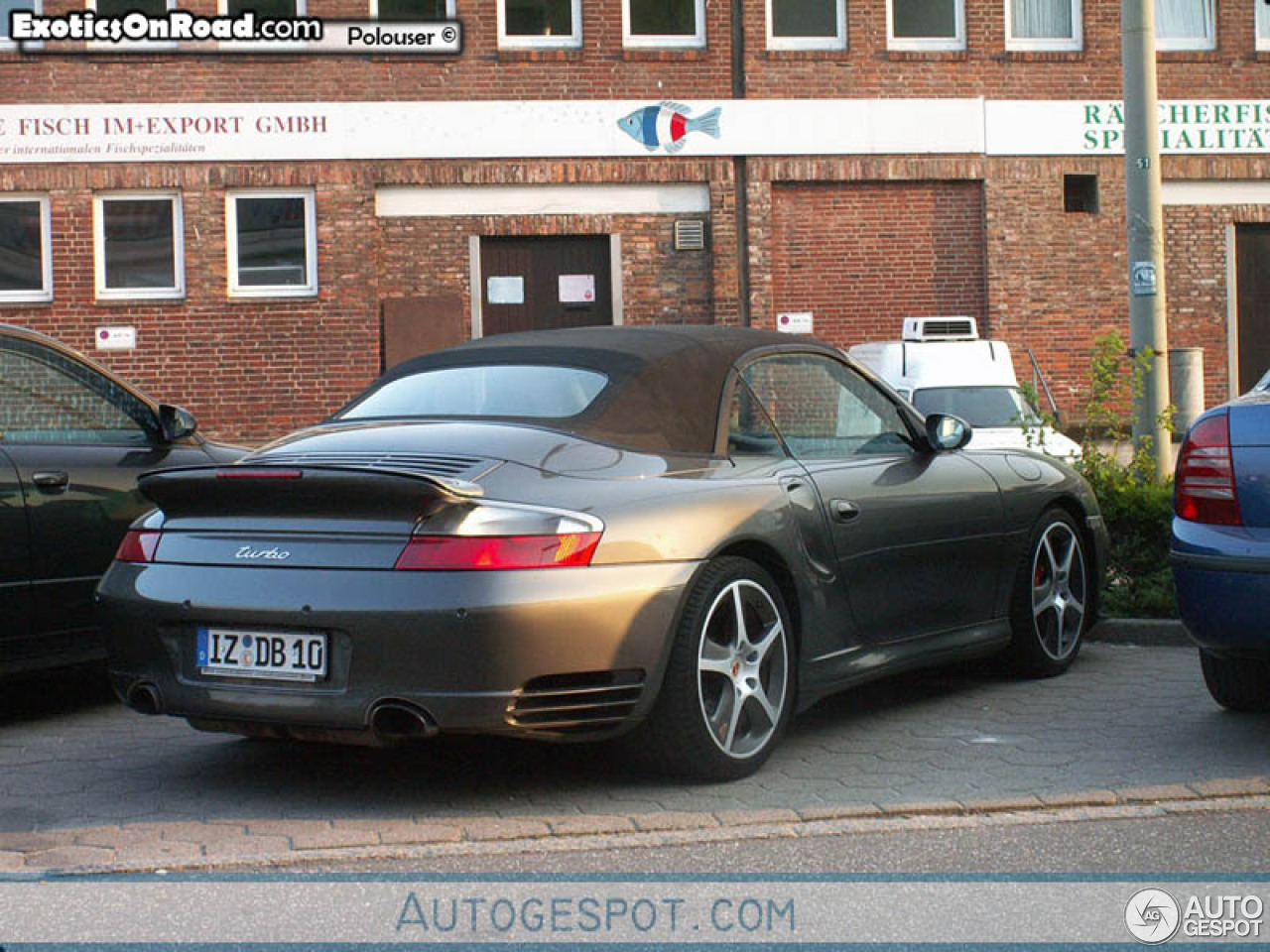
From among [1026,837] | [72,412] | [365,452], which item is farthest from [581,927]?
[72,412]

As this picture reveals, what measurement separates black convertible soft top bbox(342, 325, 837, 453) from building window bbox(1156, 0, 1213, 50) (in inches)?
706

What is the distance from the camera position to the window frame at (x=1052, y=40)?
21.8 meters

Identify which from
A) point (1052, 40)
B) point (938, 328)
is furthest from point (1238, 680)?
point (1052, 40)

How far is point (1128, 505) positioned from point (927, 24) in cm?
→ 1442

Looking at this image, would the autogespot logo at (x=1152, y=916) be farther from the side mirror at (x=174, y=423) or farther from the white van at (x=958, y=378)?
the white van at (x=958, y=378)

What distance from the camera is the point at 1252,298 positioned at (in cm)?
2256

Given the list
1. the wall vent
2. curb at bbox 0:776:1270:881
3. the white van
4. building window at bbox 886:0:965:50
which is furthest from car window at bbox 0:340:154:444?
building window at bbox 886:0:965:50

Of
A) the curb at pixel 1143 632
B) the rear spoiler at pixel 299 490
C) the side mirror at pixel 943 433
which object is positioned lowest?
the curb at pixel 1143 632

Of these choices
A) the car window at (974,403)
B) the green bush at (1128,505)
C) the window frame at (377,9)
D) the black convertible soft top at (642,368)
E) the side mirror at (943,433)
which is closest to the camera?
the black convertible soft top at (642,368)

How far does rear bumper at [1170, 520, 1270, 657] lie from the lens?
5242 mm

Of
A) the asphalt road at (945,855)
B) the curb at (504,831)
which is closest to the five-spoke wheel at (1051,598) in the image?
the curb at (504,831)

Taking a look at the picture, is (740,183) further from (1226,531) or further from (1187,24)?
(1226,531)

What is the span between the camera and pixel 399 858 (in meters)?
4.38

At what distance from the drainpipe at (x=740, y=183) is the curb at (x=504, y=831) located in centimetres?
1651
